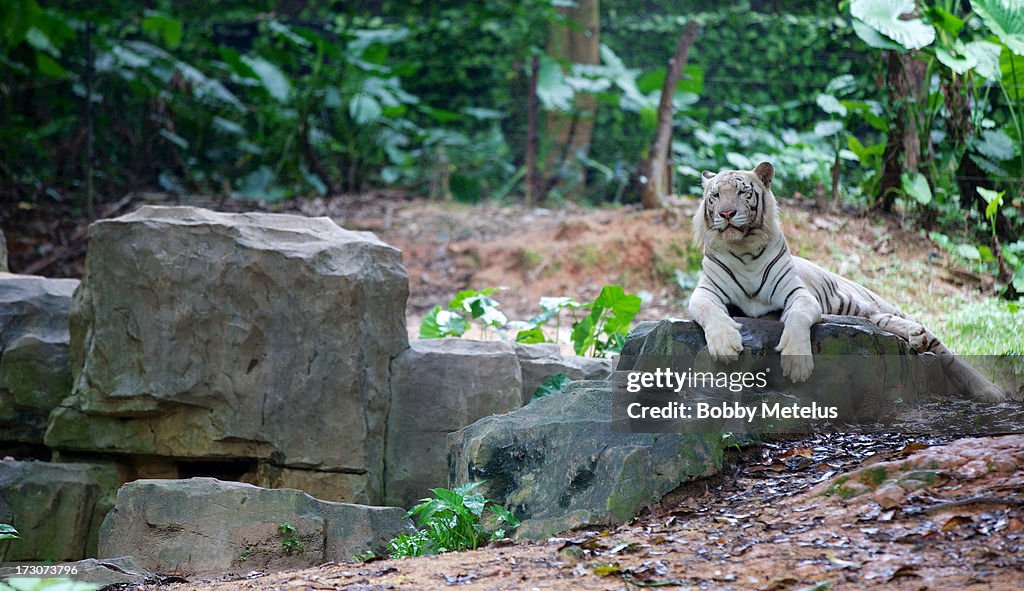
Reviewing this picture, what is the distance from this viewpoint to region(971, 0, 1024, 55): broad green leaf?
26.2ft

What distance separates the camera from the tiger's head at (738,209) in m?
4.50

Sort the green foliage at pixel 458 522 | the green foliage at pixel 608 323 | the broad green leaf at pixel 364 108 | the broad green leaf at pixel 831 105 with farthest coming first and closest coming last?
the broad green leaf at pixel 364 108, the broad green leaf at pixel 831 105, the green foliage at pixel 608 323, the green foliage at pixel 458 522

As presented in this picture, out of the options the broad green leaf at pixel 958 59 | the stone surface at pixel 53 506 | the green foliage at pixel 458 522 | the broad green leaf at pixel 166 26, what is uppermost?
the broad green leaf at pixel 166 26

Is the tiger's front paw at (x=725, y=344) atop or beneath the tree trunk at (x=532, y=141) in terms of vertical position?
beneath

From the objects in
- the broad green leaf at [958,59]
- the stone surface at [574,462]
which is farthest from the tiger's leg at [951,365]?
the broad green leaf at [958,59]

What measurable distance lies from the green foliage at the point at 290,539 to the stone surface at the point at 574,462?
0.84m

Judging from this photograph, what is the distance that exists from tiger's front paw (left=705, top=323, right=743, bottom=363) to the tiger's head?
0.54 meters

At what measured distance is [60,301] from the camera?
20.4 feet

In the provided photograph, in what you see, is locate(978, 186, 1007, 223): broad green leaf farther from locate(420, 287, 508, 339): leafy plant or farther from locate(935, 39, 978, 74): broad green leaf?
locate(420, 287, 508, 339): leafy plant

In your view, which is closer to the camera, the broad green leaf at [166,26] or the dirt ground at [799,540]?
the dirt ground at [799,540]

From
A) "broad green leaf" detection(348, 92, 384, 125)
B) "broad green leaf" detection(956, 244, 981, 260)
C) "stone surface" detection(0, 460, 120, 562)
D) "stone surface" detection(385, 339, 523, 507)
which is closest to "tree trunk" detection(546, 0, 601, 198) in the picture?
"broad green leaf" detection(348, 92, 384, 125)

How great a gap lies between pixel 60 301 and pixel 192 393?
1.32m

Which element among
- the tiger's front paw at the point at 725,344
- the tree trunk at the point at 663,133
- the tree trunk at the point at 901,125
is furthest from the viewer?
the tree trunk at the point at 663,133

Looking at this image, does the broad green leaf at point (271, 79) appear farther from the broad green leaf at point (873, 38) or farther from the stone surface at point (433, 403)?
the stone surface at point (433, 403)
